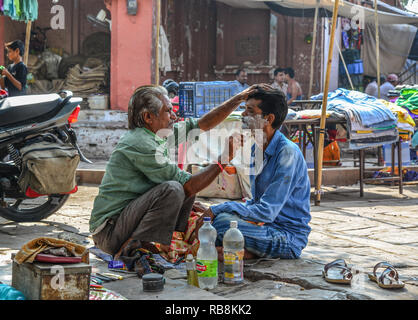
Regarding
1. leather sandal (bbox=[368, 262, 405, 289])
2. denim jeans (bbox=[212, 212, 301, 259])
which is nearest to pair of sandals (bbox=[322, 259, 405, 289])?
leather sandal (bbox=[368, 262, 405, 289])

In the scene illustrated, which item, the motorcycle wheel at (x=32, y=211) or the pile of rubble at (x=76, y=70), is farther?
the pile of rubble at (x=76, y=70)

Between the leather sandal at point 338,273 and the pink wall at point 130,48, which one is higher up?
the pink wall at point 130,48

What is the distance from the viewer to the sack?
14.9ft

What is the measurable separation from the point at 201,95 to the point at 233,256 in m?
3.80

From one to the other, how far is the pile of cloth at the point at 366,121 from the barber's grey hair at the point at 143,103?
3853mm

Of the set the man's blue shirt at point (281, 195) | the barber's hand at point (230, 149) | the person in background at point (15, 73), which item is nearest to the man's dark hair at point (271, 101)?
the man's blue shirt at point (281, 195)

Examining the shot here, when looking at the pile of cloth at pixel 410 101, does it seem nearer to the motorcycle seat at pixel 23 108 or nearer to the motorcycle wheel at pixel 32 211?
the motorcycle wheel at pixel 32 211

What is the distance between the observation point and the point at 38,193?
4.64m

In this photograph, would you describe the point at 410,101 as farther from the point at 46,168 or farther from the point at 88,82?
the point at 88,82

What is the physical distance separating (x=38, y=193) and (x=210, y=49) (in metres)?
10.2

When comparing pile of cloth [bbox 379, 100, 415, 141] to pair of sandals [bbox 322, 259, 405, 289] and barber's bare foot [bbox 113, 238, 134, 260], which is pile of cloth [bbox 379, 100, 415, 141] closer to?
pair of sandals [bbox 322, 259, 405, 289]

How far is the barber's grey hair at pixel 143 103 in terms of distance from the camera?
353 cm
